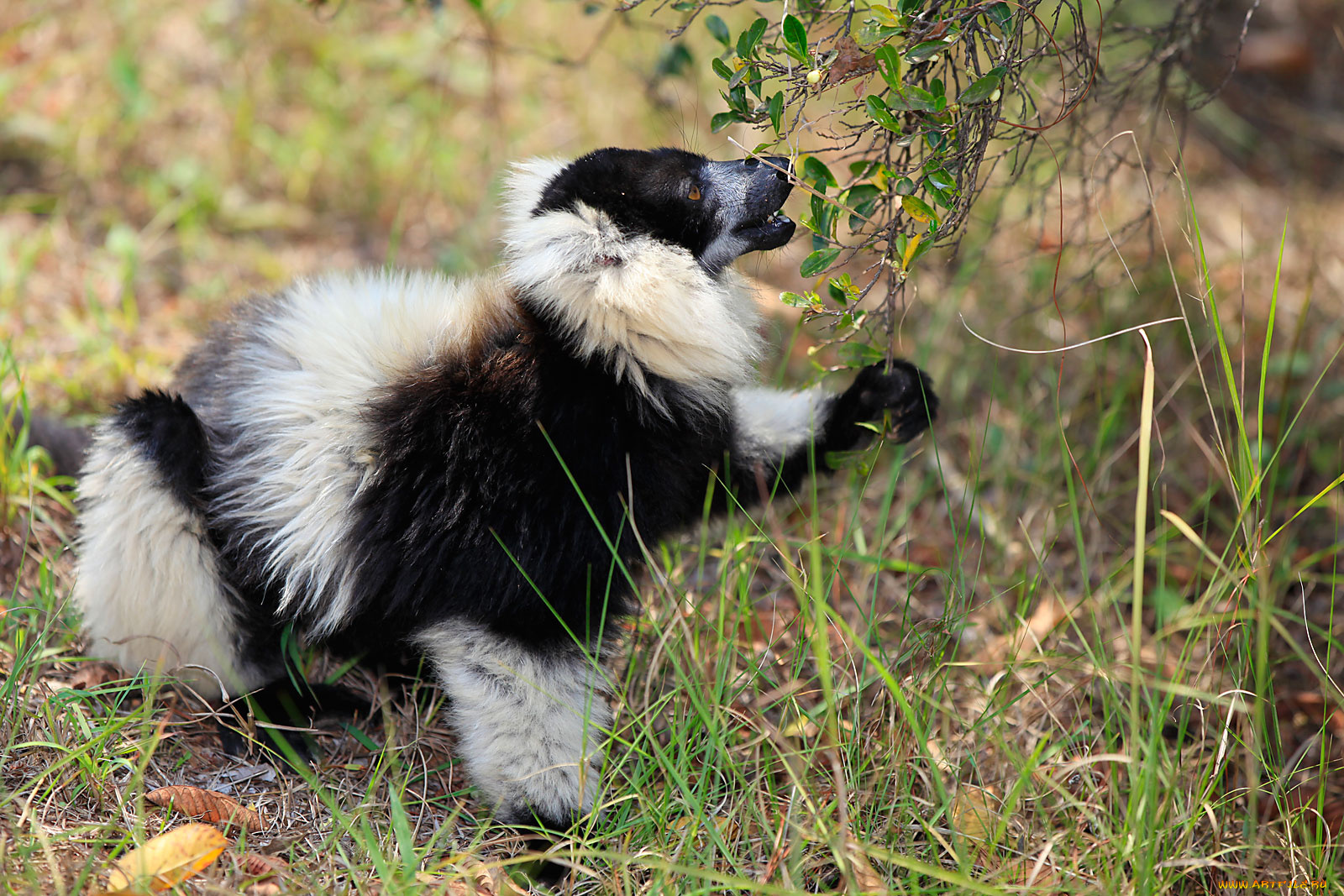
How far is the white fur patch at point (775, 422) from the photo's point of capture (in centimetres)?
331

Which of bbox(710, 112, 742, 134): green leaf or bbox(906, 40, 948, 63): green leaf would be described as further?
bbox(710, 112, 742, 134): green leaf

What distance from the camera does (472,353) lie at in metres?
2.78

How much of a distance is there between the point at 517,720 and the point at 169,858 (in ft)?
2.85

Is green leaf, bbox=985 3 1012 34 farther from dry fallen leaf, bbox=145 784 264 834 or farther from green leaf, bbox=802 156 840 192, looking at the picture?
dry fallen leaf, bbox=145 784 264 834

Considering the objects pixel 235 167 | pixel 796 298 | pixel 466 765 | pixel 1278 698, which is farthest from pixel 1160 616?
pixel 235 167

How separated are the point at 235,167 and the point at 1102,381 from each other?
4.68 meters

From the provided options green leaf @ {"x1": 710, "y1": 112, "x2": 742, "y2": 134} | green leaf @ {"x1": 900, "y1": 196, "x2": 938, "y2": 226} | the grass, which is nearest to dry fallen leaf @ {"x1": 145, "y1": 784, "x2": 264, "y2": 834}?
the grass

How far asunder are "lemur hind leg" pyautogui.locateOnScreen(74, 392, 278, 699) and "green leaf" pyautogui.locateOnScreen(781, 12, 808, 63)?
6.43ft

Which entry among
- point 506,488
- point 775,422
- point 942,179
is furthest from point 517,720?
point 942,179

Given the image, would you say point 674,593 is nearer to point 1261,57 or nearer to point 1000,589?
point 1000,589

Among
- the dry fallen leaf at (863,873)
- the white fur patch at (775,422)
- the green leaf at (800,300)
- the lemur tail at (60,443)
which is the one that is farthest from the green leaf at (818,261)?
the lemur tail at (60,443)

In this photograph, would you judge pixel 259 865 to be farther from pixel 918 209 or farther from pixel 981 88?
pixel 981 88

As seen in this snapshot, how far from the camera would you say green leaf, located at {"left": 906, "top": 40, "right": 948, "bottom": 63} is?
8.30ft

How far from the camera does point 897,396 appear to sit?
3.23 m
